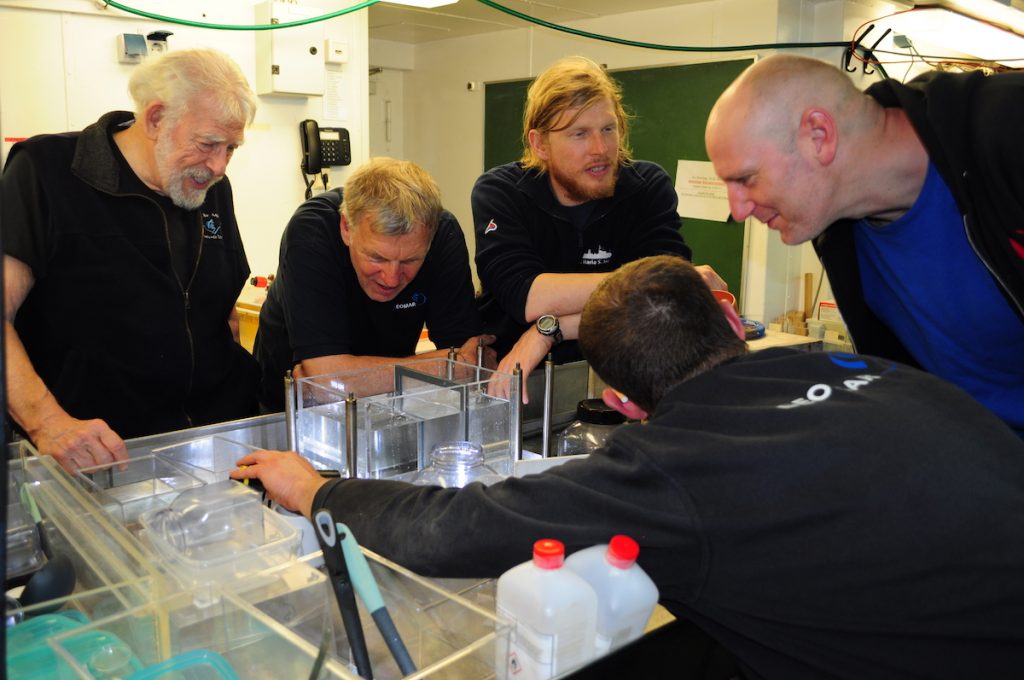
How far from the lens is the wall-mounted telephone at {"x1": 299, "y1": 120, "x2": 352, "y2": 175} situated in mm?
3996

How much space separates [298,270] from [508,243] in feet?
1.75

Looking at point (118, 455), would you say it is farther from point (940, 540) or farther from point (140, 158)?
point (940, 540)

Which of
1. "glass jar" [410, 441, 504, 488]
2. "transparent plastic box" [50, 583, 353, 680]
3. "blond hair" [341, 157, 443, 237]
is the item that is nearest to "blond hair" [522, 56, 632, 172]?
"blond hair" [341, 157, 443, 237]

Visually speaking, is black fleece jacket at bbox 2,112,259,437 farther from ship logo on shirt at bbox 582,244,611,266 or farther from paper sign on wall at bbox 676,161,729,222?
paper sign on wall at bbox 676,161,729,222

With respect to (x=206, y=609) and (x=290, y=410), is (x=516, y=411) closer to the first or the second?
(x=290, y=410)

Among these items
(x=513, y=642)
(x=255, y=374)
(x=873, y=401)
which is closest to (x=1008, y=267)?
(x=873, y=401)

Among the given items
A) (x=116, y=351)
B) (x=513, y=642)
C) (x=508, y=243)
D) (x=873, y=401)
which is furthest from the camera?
(x=508, y=243)

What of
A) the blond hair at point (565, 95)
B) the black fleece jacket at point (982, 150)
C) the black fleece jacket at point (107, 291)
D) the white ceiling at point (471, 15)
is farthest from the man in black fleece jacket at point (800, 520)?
the white ceiling at point (471, 15)

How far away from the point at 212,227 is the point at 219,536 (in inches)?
51.6

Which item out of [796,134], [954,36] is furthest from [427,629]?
[954,36]

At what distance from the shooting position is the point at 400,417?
139cm

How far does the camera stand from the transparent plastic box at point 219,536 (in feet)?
2.85

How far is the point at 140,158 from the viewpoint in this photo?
191cm

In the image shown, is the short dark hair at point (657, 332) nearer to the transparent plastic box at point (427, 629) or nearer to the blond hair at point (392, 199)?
the transparent plastic box at point (427, 629)
